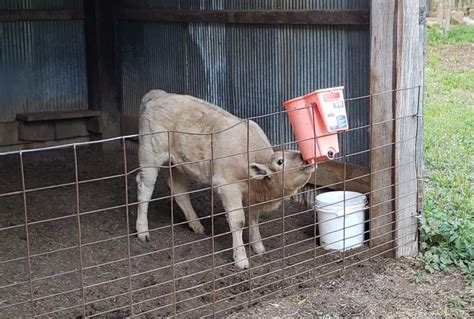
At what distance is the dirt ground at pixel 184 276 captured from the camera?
485 centimetres

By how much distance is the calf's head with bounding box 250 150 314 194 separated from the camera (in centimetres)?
535

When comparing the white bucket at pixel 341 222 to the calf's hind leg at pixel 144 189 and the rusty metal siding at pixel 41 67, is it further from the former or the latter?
the rusty metal siding at pixel 41 67

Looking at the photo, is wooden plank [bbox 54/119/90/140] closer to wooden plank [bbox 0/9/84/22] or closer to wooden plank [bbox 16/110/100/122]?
wooden plank [bbox 16/110/100/122]

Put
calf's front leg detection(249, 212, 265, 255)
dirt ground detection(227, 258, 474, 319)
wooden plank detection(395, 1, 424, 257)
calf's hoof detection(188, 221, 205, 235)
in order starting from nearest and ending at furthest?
dirt ground detection(227, 258, 474, 319) < wooden plank detection(395, 1, 424, 257) < calf's front leg detection(249, 212, 265, 255) < calf's hoof detection(188, 221, 205, 235)

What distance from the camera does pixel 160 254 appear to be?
5988 mm

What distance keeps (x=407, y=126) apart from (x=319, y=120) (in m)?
0.97

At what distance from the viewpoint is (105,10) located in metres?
9.58

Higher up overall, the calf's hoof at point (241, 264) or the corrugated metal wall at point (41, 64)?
the corrugated metal wall at point (41, 64)

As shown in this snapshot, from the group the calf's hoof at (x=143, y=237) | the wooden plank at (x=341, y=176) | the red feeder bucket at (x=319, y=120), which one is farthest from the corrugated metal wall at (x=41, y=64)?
the red feeder bucket at (x=319, y=120)

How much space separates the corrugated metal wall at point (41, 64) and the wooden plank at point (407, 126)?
5.54m

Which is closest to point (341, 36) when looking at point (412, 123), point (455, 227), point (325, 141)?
point (412, 123)

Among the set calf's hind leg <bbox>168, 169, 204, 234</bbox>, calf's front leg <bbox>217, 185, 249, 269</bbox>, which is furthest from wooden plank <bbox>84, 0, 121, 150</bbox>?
calf's front leg <bbox>217, 185, 249, 269</bbox>

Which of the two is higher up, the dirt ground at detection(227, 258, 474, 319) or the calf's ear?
the calf's ear

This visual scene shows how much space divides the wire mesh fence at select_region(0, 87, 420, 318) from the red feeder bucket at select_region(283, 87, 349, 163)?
0.23 m
